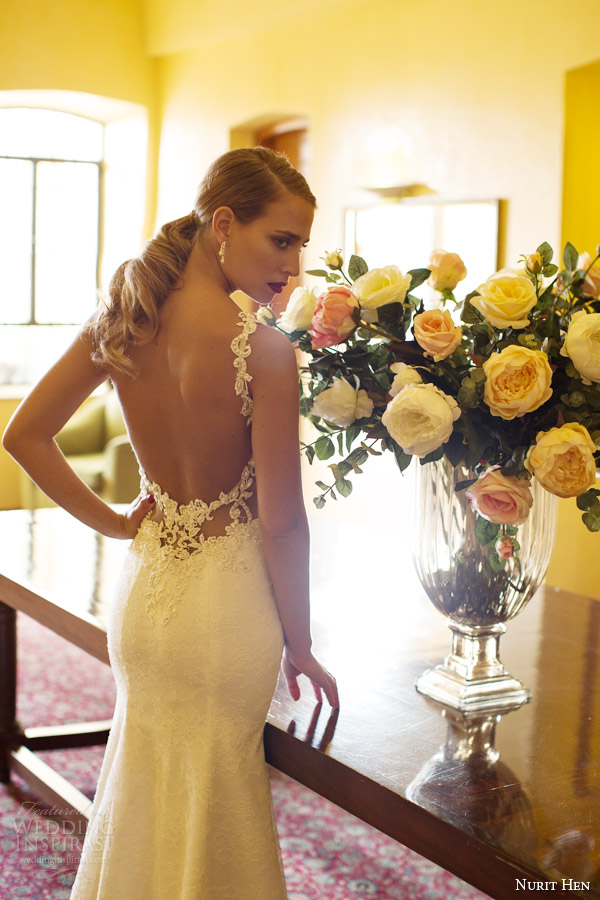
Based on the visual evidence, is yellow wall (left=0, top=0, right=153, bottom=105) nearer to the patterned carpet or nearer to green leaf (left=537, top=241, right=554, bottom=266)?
the patterned carpet

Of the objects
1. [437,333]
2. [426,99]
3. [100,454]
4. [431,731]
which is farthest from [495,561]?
[100,454]

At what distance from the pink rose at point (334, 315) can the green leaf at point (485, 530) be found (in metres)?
0.38

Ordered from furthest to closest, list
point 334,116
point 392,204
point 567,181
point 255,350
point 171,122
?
point 171,122, point 334,116, point 392,204, point 567,181, point 255,350

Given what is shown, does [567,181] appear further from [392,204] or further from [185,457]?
[185,457]

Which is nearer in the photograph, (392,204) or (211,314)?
(211,314)

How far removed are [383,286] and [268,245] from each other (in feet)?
0.70

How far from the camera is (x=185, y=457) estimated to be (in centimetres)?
167

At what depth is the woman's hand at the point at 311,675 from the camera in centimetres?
169

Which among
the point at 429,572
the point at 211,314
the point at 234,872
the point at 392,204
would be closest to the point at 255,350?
the point at 211,314

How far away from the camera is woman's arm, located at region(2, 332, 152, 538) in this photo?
1.80 m

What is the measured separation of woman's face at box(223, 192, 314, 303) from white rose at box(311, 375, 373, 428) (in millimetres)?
216

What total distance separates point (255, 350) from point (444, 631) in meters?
0.93

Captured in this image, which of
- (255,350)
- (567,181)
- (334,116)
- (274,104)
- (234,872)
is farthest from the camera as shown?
(274,104)

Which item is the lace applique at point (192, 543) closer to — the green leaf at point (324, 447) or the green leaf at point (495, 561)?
the green leaf at point (324, 447)
